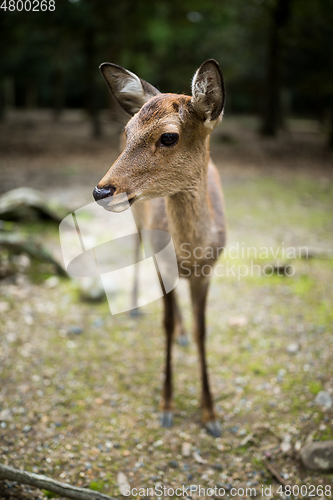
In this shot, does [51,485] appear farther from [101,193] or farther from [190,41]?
[190,41]

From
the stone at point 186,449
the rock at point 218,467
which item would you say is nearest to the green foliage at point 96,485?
the stone at point 186,449

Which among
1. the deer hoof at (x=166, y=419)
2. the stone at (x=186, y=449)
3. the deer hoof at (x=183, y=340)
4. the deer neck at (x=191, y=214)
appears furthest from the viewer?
the deer hoof at (x=183, y=340)

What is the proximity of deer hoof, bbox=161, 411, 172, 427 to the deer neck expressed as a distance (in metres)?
1.30

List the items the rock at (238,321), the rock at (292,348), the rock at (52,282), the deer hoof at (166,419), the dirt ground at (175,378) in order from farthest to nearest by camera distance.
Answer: the rock at (52,282) → the rock at (238,321) → the rock at (292,348) → the deer hoof at (166,419) → the dirt ground at (175,378)

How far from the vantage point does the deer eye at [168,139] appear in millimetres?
1698

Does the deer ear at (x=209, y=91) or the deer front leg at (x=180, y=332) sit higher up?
the deer ear at (x=209, y=91)

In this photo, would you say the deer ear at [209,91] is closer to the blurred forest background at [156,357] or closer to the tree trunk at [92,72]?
the blurred forest background at [156,357]

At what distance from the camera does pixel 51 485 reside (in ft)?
5.80

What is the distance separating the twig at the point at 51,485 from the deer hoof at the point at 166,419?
3.01 ft

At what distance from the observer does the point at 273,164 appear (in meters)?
10.9

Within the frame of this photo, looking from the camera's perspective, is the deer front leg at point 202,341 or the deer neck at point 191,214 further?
the deer front leg at point 202,341

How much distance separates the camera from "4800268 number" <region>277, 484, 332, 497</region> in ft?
6.92

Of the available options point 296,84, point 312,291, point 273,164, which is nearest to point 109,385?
point 312,291

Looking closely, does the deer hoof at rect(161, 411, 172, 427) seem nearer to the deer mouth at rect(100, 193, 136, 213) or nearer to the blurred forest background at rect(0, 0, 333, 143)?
the deer mouth at rect(100, 193, 136, 213)
